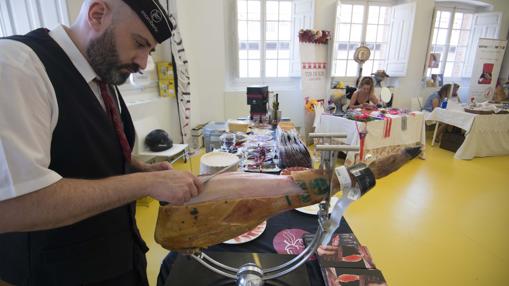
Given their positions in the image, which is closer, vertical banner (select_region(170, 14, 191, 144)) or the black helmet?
the black helmet

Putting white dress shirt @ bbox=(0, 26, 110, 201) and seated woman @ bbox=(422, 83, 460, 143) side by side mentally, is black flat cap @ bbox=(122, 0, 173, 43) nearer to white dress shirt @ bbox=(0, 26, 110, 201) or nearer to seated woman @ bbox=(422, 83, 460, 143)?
white dress shirt @ bbox=(0, 26, 110, 201)

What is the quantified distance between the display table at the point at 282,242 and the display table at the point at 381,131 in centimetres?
209

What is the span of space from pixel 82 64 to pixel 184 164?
3.00m

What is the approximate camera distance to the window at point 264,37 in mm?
4438

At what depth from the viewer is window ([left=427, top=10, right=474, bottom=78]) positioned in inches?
206

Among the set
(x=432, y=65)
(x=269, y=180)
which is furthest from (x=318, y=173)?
(x=432, y=65)

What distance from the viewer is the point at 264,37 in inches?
180

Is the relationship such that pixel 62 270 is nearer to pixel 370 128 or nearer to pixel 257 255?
pixel 257 255

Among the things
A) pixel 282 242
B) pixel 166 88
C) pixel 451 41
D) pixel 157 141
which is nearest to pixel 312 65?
pixel 166 88

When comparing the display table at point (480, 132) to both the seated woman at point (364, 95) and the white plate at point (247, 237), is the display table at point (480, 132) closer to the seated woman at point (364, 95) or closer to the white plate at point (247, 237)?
the seated woman at point (364, 95)

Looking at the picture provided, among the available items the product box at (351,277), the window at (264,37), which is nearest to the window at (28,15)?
the product box at (351,277)

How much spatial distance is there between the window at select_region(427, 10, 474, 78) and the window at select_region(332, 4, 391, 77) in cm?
112

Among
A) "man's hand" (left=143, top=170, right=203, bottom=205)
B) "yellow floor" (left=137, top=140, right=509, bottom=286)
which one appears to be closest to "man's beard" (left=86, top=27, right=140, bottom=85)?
"man's hand" (left=143, top=170, right=203, bottom=205)

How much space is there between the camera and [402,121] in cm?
328
